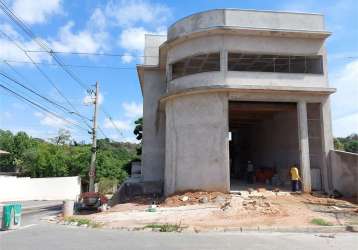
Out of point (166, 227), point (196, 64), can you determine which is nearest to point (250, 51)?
point (196, 64)

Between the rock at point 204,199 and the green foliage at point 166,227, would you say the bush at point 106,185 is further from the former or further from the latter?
the green foliage at point 166,227

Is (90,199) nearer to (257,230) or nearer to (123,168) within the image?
(257,230)

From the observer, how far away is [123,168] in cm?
5391

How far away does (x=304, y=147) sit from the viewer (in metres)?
20.7

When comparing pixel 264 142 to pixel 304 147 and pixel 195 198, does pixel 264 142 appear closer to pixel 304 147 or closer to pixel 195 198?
pixel 304 147

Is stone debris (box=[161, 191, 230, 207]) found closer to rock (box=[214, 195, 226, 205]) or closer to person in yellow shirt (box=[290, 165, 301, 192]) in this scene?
rock (box=[214, 195, 226, 205])

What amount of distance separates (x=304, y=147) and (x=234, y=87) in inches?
203

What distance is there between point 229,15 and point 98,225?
1383 centimetres

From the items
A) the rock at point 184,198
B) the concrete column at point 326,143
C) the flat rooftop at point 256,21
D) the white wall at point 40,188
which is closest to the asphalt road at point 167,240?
the rock at point 184,198

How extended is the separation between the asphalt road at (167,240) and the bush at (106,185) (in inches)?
1356

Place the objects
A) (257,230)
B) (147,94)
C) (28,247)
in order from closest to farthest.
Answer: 1. (28,247)
2. (257,230)
3. (147,94)

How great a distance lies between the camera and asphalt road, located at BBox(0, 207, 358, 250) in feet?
33.0

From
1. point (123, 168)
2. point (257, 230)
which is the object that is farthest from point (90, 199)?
point (123, 168)

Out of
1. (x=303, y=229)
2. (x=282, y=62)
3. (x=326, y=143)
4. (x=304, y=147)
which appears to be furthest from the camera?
(x=282, y=62)
